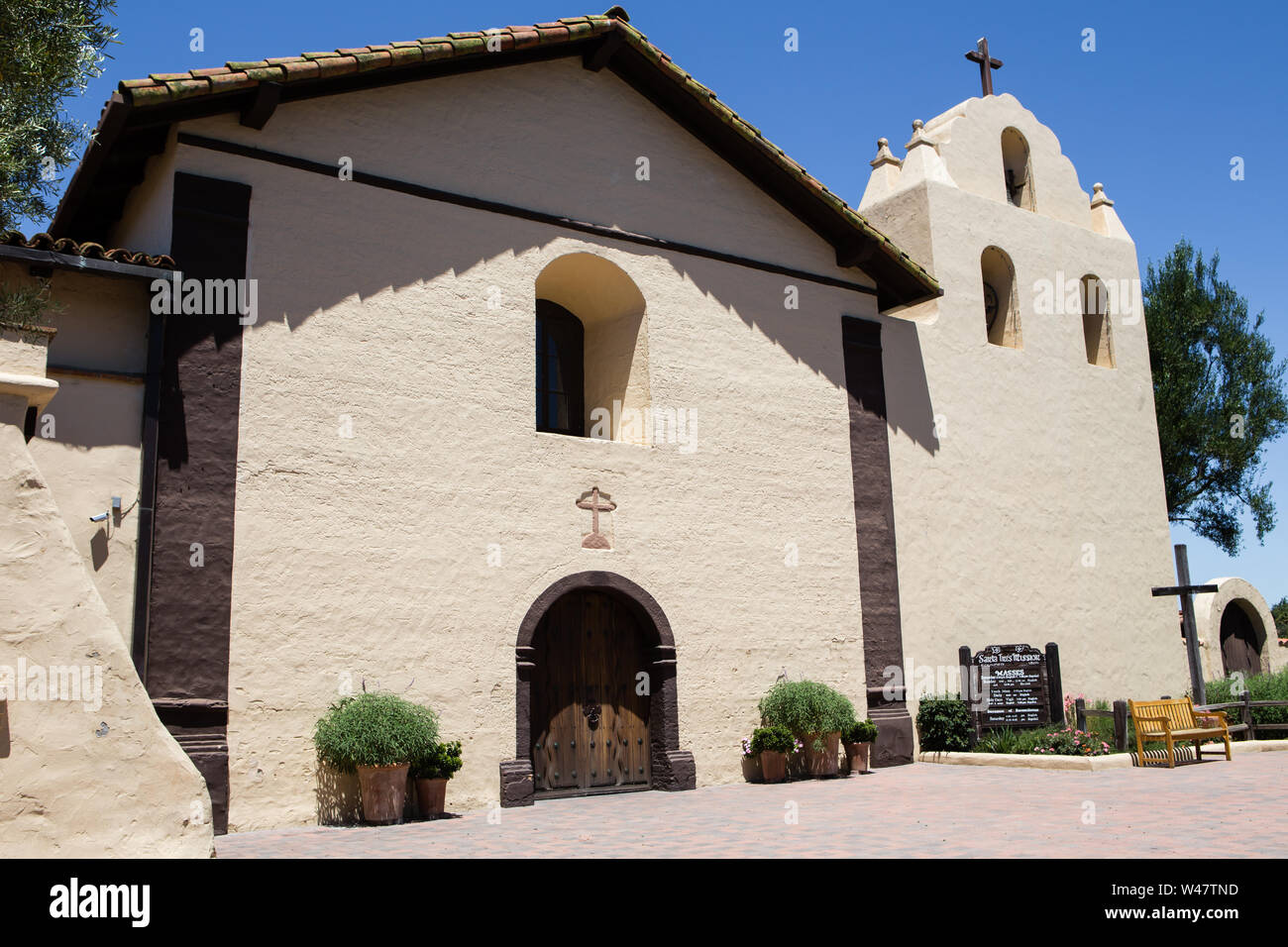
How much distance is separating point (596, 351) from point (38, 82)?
6.58 meters

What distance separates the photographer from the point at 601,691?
457 inches

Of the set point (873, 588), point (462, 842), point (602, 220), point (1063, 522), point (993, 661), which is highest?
point (602, 220)

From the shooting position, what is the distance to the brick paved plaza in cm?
690

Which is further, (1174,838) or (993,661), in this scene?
(993,661)

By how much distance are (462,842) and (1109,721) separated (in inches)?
364

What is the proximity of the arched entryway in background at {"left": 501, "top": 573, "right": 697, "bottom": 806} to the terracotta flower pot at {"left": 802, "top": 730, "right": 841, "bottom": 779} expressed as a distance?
147cm

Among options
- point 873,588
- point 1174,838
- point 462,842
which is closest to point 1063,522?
point 873,588

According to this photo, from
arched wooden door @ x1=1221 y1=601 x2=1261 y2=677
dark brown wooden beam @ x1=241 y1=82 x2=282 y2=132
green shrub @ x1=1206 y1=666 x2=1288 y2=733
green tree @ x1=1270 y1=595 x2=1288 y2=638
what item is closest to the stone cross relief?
dark brown wooden beam @ x1=241 y1=82 x2=282 y2=132

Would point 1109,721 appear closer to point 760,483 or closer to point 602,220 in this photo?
point 760,483

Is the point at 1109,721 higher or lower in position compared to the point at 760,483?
lower

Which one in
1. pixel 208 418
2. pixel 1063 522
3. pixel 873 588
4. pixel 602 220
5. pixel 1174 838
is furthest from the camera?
pixel 1063 522

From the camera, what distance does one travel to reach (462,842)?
7.87m

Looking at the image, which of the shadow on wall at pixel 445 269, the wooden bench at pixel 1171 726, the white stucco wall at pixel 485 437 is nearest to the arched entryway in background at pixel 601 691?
the white stucco wall at pixel 485 437

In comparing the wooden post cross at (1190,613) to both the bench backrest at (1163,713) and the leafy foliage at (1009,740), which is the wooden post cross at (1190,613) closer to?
the bench backrest at (1163,713)
